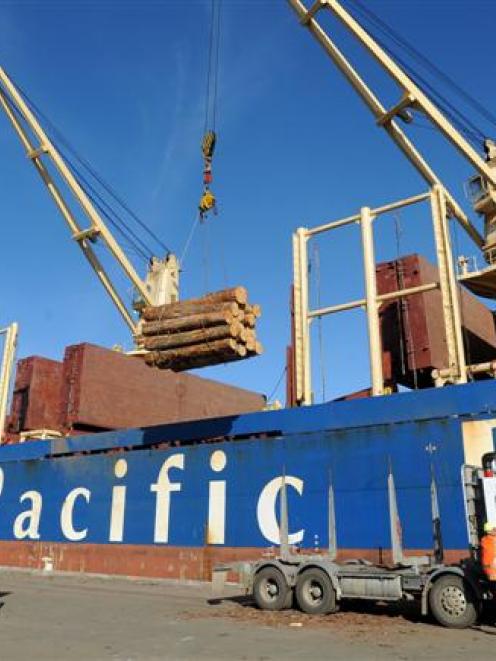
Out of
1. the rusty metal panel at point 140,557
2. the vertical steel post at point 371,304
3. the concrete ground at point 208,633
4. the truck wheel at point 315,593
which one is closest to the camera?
the concrete ground at point 208,633

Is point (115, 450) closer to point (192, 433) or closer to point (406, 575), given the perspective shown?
point (192, 433)

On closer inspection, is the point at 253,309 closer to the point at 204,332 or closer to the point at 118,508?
the point at 204,332

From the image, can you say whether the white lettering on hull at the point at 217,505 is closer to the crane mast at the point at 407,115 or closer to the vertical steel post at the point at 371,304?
the vertical steel post at the point at 371,304

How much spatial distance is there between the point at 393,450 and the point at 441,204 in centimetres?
950

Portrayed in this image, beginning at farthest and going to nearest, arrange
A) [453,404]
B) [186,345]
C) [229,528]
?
1. [229,528]
2. [453,404]
3. [186,345]

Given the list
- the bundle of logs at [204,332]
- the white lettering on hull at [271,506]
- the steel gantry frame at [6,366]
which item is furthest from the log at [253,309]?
the steel gantry frame at [6,366]

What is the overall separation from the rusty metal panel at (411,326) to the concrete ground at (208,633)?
1027 centimetres

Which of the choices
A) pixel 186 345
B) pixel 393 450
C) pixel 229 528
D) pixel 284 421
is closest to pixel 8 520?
pixel 229 528

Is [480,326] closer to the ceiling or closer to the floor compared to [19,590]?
closer to the ceiling

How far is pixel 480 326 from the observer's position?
25141 mm

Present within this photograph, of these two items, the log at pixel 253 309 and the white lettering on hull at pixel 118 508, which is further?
the white lettering on hull at pixel 118 508

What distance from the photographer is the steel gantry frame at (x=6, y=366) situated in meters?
29.9

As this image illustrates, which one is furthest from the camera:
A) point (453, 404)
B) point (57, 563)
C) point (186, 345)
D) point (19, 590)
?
point (57, 563)

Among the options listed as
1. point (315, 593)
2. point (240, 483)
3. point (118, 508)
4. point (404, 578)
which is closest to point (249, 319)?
point (315, 593)
